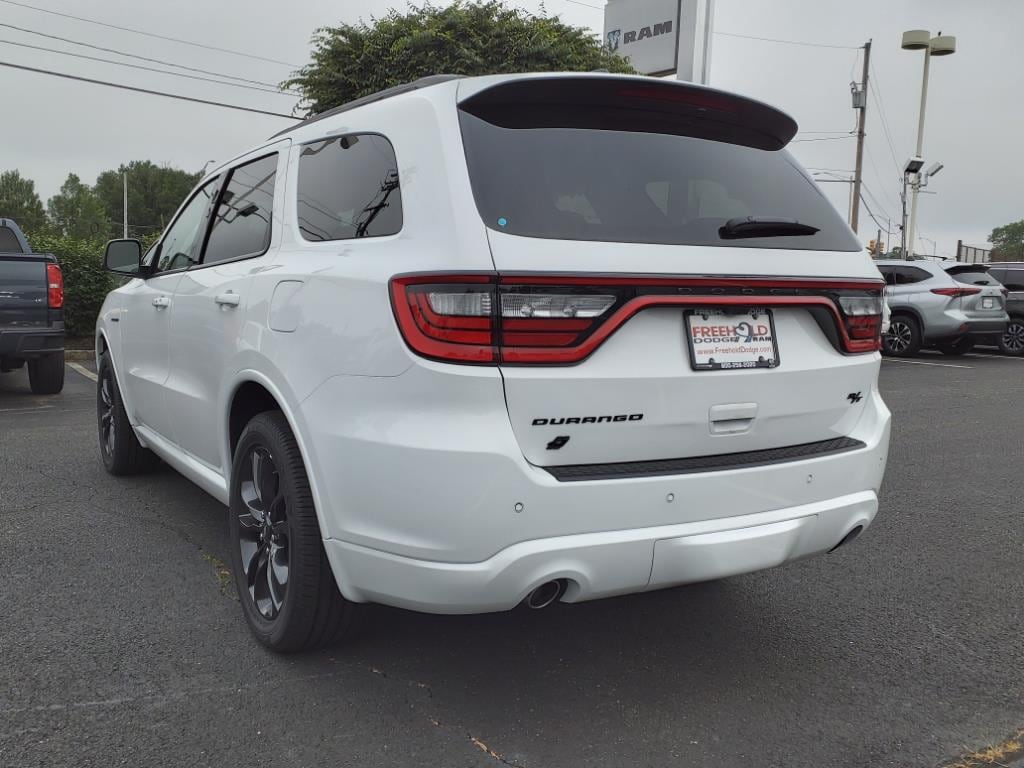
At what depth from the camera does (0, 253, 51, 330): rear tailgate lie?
7.92 meters

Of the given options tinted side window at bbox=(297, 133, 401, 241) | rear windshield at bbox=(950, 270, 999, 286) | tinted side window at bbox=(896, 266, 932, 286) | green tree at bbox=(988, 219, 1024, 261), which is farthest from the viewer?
green tree at bbox=(988, 219, 1024, 261)

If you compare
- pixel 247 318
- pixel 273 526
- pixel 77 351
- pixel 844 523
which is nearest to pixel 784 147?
pixel 844 523

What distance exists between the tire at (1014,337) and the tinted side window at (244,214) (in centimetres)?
1611

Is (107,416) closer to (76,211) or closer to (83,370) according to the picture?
(83,370)

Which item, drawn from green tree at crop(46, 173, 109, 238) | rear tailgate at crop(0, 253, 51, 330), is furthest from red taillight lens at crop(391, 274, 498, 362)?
green tree at crop(46, 173, 109, 238)

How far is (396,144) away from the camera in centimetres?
260

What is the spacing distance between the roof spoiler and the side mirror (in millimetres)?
2821

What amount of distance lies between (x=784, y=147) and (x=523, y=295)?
1415mm

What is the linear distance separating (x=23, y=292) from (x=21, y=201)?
10482 cm

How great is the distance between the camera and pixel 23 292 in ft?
26.3

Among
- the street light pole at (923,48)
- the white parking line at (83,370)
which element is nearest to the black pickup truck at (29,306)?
the white parking line at (83,370)

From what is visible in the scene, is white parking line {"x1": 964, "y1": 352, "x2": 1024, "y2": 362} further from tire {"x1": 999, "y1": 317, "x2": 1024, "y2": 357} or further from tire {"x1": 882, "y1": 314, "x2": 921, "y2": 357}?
tire {"x1": 882, "y1": 314, "x2": 921, "y2": 357}

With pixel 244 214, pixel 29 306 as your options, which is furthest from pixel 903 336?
pixel 244 214

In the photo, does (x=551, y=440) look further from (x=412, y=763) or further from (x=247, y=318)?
(x=247, y=318)
